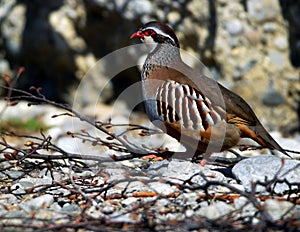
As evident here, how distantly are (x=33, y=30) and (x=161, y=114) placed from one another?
4277 millimetres

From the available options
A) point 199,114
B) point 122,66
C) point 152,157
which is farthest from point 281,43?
point 152,157

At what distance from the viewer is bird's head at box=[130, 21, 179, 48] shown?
4.87 metres

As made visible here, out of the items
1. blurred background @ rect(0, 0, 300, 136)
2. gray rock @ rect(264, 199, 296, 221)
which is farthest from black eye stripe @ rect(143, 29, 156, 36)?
blurred background @ rect(0, 0, 300, 136)

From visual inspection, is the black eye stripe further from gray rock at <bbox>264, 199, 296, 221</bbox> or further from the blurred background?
the blurred background

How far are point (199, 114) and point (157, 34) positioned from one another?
33.2 inches

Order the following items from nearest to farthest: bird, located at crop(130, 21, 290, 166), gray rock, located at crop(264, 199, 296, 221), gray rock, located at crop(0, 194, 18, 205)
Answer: gray rock, located at crop(264, 199, 296, 221) < gray rock, located at crop(0, 194, 18, 205) < bird, located at crop(130, 21, 290, 166)

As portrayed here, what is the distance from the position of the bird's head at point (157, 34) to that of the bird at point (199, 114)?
349 mm

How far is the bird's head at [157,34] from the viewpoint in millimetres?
4871

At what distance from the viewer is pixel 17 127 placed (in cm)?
729

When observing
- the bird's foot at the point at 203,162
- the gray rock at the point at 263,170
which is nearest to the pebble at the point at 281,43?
the bird's foot at the point at 203,162

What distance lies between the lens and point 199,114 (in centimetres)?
441

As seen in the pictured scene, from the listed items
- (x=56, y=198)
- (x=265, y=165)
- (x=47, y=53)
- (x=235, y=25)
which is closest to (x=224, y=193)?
(x=265, y=165)

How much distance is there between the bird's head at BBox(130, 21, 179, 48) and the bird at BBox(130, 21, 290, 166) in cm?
35

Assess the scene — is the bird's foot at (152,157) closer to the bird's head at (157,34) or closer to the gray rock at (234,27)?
the bird's head at (157,34)
